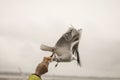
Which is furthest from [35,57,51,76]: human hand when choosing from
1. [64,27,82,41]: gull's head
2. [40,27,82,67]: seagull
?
[64,27,82,41]: gull's head

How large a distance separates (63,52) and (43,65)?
464 mm

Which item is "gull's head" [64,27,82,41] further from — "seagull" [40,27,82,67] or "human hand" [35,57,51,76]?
"human hand" [35,57,51,76]

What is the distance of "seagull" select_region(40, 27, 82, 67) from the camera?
9.34 ft

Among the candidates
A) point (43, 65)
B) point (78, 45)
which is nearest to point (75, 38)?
point (78, 45)

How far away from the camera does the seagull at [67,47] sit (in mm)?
2848

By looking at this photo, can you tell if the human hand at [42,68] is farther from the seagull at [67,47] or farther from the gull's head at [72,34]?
the gull's head at [72,34]

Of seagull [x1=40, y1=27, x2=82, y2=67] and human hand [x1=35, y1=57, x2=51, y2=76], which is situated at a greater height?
seagull [x1=40, y1=27, x2=82, y2=67]

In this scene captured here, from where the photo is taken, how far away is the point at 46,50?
2.80m

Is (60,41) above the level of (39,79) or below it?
above

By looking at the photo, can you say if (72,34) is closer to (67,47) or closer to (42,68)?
(67,47)

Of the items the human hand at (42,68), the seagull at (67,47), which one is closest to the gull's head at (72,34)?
the seagull at (67,47)

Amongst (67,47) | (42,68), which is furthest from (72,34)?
(42,68)

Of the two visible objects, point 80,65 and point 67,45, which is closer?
point 80,65

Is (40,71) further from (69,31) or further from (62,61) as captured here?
(69,31)
